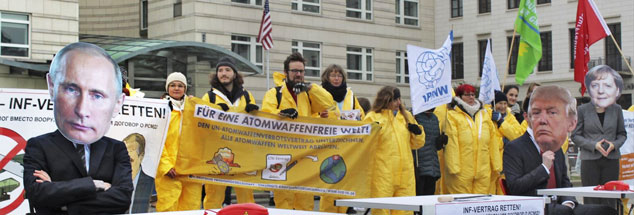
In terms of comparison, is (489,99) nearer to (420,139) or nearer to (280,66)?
(420,139)

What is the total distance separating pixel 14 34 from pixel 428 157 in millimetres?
22872

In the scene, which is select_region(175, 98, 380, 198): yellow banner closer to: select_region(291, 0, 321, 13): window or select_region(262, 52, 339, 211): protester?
select_region(262, 52, 339, 211): protester

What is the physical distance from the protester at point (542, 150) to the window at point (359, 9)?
38.6 meters

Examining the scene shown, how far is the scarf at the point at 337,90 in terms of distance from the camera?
39.2ft

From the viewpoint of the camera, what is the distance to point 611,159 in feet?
40.4

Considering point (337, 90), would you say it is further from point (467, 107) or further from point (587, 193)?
point (587, 193)

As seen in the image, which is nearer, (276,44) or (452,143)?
(452,143)

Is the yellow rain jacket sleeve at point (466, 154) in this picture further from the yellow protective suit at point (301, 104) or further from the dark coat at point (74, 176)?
the dark coat at point (74, 176)

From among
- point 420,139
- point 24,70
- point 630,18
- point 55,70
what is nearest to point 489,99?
point 420,139

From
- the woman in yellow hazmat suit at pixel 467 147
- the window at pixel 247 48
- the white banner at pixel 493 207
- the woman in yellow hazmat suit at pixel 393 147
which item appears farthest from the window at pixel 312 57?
the white banner at pixel 493 207

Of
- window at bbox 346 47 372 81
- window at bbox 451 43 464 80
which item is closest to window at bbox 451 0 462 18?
window at bbox 451 43 464 80

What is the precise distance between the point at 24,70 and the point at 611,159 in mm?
23176

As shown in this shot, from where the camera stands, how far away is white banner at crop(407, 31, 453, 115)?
12250 mm

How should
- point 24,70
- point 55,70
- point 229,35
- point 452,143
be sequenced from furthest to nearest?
point 229,35 → point 24,70 → point 452,143 → point 55,70
